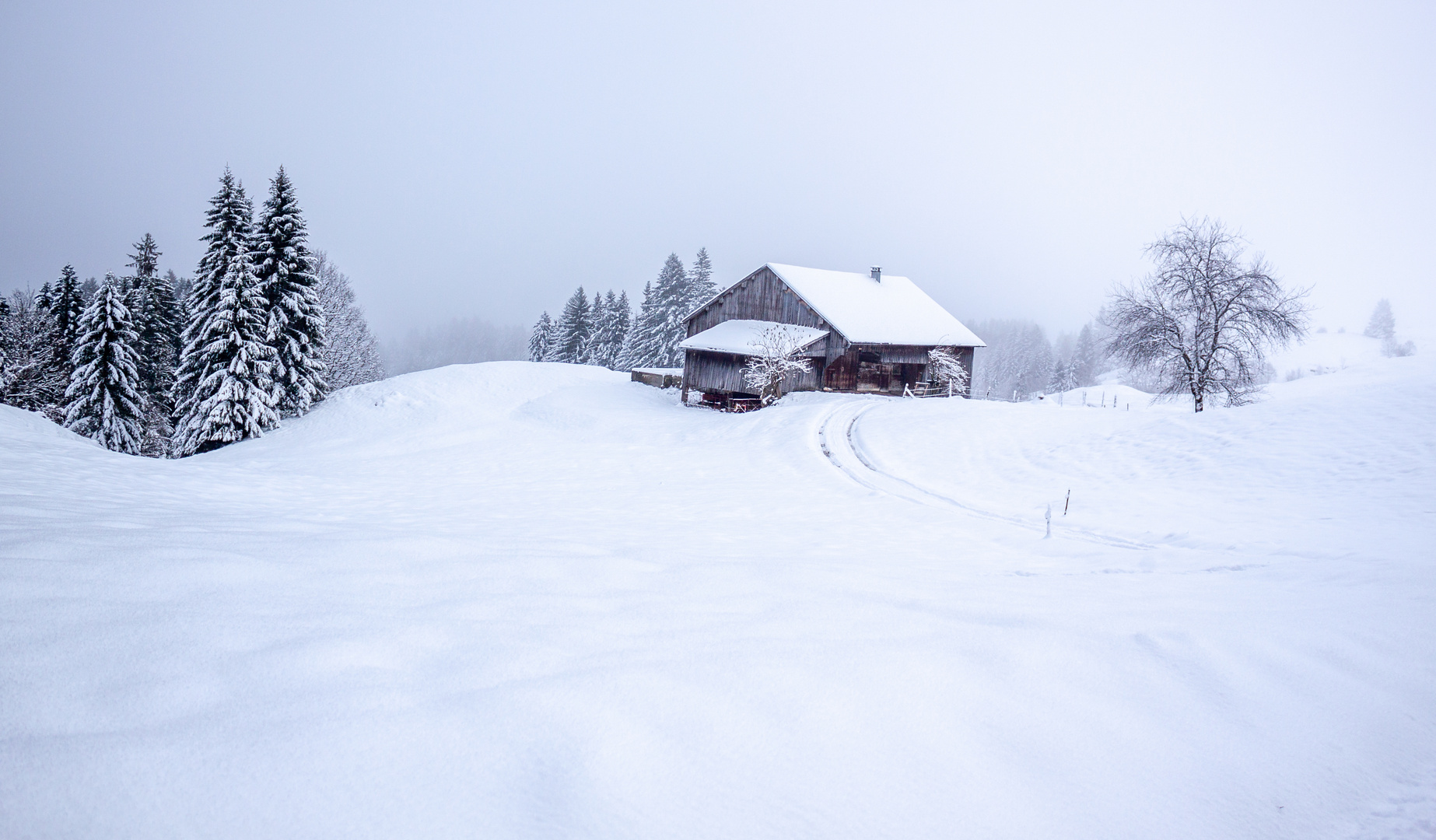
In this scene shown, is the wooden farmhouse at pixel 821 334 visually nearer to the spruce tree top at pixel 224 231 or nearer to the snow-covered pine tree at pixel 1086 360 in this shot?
the spruce tree top at pixel 224 231

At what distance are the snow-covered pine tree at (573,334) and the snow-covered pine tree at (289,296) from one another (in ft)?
101

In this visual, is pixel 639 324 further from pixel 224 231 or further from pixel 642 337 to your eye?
pixel 224 231

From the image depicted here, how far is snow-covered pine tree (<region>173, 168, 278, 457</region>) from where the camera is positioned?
2730cm

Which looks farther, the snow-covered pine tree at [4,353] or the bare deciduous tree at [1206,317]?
the snow-covered pine tree at [4,353]

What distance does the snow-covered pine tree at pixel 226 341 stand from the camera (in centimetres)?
2730

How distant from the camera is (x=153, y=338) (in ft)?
110

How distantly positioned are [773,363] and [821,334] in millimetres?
3532

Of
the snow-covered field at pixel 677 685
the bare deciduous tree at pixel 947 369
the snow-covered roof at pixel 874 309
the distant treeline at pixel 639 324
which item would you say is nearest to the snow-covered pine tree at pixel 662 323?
the distant treeline at pixel 639 324

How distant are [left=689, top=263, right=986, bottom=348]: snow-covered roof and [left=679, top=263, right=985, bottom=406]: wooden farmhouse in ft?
0.23

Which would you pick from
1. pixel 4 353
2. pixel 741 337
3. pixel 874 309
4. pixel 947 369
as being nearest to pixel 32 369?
pixel 4 353

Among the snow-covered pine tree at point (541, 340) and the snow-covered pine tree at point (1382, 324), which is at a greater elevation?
the snow-covered pine tree at point (1382, 324)

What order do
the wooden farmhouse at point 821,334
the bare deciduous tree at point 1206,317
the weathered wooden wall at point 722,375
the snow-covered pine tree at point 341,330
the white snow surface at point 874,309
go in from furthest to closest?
the snow-covered pine tree at point 341,330 → the white snow surface at point 874,309 → the weathered wooden wall at point 722,375 → the wooden farmhouse at point 821,334 → the bare deciduous tree at point 1206,317

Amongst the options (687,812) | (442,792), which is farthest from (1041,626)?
(442,792)

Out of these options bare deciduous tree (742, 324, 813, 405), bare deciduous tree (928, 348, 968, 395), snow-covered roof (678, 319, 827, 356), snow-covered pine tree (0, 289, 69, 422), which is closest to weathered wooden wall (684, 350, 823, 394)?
bare deciduous tree (742, 324, 813, 405)
